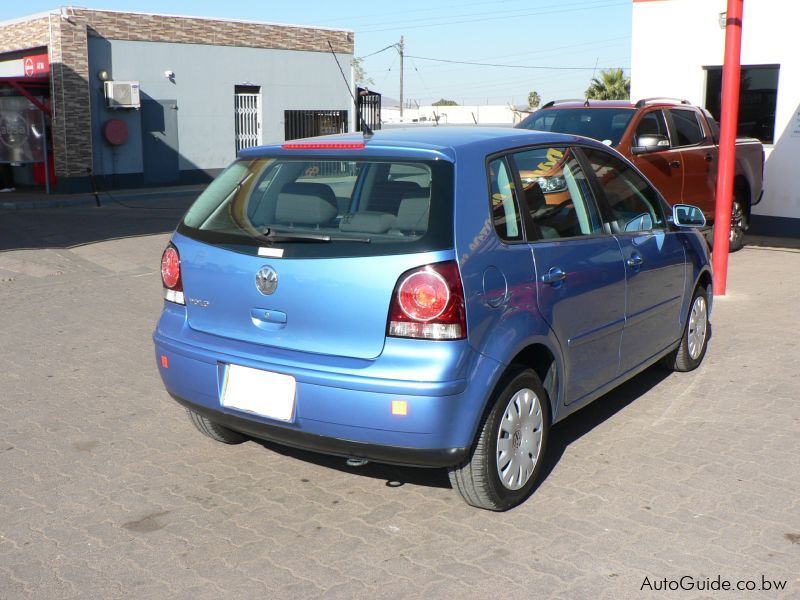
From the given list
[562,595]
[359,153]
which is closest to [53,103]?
[359,153]

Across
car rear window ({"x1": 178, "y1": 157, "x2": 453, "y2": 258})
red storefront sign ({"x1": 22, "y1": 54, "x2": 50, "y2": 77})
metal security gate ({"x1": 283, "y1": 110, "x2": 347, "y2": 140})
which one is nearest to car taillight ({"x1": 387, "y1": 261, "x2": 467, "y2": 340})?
car rear window ({"x1": 178, "y1": 157, "x2": 453, "y2": 258})

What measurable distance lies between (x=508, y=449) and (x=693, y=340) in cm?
282

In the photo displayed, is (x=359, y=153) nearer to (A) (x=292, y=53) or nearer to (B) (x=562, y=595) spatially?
(B) (x=562, y=595)

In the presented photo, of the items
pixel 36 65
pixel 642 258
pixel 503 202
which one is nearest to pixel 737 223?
pixel 642 258

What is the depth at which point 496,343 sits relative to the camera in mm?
3920

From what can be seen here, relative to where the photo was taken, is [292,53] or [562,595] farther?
[292,53]

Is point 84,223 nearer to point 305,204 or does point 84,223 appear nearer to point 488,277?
point 305,204

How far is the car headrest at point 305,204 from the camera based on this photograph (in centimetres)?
417

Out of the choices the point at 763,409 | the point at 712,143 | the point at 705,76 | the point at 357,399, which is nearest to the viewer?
the point at 357,399

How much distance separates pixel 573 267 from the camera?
15.0 feet

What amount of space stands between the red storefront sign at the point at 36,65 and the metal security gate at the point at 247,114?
18.5ft

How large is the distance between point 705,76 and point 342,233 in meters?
11.3

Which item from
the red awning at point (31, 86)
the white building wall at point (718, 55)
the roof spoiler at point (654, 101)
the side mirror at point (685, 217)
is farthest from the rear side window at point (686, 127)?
the red awning at point (31, 86)

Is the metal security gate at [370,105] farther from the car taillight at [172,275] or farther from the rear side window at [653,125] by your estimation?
the car taillight at [172,275]
